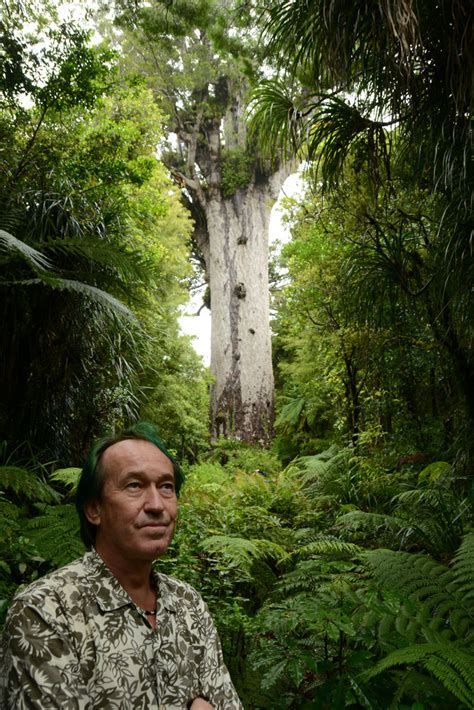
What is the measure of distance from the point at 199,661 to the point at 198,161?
1247cm

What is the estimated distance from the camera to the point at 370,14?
12.7 feet

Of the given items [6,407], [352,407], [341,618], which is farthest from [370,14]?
[352,407]

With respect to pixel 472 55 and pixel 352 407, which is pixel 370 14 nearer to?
pixel 472 55

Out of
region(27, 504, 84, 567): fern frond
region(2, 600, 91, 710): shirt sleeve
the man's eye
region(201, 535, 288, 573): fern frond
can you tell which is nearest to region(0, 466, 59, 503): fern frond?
region(27, 504, 84, 567): fern frond

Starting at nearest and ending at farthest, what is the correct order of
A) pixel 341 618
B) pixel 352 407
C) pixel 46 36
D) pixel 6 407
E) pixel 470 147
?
pixel 341 618, pixel 470 147, pixel 6 407, pixel 46 36, pixel 352 407

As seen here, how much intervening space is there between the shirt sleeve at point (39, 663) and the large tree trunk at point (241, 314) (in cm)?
1046

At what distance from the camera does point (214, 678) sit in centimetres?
146

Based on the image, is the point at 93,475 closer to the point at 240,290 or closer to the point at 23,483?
the point at 23,483

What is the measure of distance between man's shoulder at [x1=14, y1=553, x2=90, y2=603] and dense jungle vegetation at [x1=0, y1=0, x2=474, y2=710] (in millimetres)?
941

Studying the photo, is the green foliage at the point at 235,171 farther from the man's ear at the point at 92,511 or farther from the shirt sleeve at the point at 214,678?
the shirt sleeve at the point at 214,678

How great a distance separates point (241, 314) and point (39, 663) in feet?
36.6

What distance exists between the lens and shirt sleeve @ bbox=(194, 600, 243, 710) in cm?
144

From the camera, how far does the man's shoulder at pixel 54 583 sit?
4.09 ft

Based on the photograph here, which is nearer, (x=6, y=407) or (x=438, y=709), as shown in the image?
(x=438, y=709)
